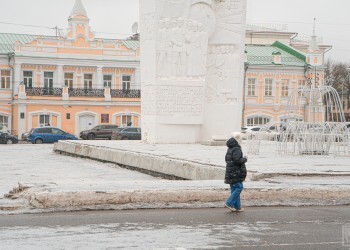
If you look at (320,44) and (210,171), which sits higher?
(320,44)

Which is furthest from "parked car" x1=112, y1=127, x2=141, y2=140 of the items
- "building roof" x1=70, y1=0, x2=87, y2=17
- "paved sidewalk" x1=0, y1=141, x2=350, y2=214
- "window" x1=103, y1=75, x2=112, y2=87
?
"paved sidewalk" x1=0, y1=141, x2=350, y2=214

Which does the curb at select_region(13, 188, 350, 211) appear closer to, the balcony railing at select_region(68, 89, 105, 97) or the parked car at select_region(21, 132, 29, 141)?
the parked car at select_region(21, 132, 29, 141)

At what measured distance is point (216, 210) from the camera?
1221cm

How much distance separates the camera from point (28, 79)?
5766 cm

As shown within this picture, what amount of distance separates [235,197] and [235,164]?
23.1 inches

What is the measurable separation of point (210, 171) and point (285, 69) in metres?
48.6

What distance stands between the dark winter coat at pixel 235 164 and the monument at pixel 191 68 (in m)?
13.8

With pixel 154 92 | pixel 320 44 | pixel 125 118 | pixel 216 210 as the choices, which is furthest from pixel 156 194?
pixel 320 44

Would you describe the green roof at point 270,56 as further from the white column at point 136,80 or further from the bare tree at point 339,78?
the bare tree at point 339,78

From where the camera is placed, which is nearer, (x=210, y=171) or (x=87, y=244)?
(x=87, y=244)

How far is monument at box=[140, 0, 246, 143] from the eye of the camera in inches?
1020

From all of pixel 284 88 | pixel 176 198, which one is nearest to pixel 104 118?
pixel 284 88

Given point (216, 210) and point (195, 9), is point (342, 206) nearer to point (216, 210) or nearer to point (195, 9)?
point (216, 210)

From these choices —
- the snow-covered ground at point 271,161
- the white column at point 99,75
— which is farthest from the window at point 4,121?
the snow-covered ground at point 271,161
